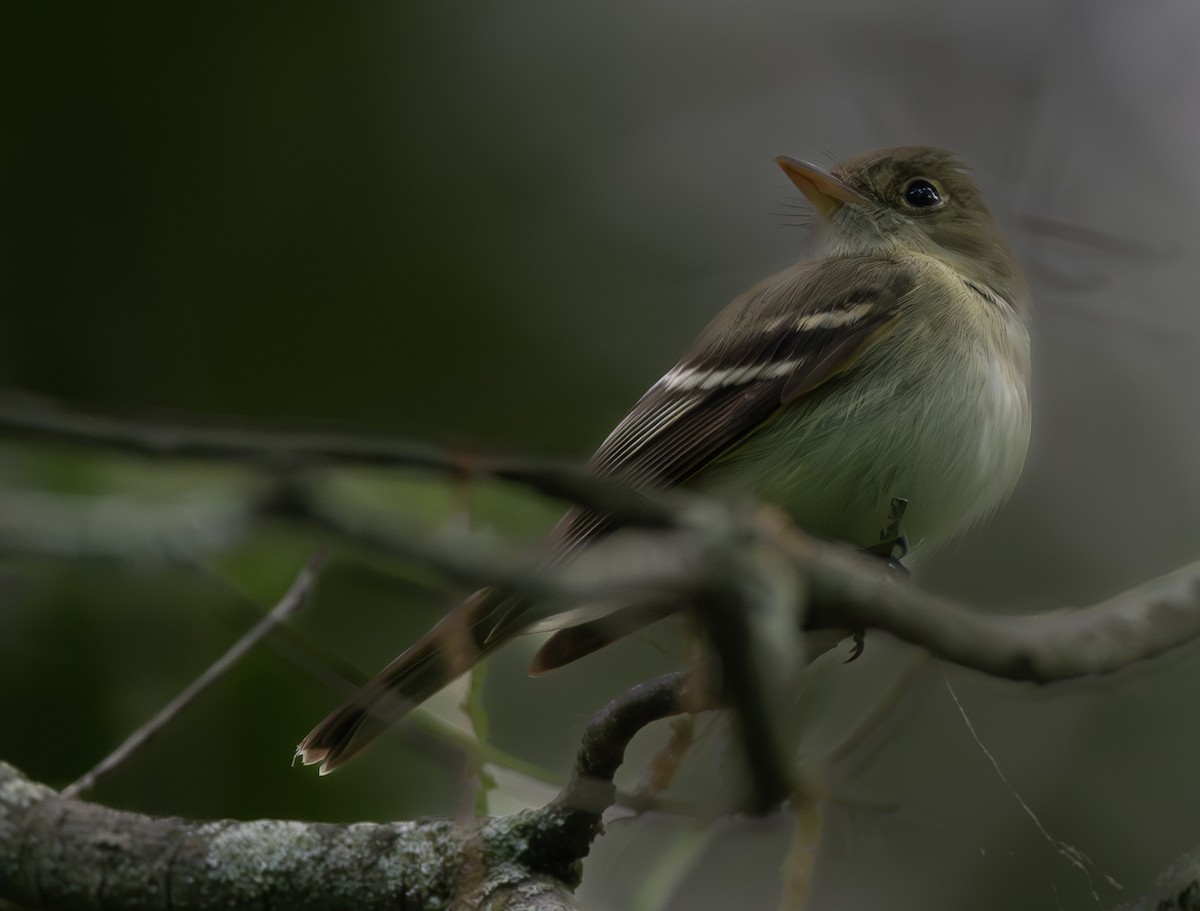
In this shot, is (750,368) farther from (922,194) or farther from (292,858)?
(292,858)

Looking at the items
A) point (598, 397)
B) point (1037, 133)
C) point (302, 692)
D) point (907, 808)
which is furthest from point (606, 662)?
point (1037, 133)

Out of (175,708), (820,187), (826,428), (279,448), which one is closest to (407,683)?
(175,708)

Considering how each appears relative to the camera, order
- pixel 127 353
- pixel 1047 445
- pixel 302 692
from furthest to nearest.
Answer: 1. pixel 1047 445
2. pixel 127 353
3. pixel 302 692

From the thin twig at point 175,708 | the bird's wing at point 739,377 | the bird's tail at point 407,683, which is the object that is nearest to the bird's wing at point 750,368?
the bird's wing at point 739,377

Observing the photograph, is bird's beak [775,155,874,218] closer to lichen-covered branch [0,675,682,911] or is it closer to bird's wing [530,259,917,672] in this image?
bird's wing [530,259,917,672]

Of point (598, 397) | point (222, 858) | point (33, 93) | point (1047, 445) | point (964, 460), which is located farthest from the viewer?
point (1047, 445)

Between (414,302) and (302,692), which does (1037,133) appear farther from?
(302,692)

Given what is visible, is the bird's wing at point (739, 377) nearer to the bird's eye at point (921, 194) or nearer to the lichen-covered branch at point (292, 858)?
the bird's eye at point (921, 194)
